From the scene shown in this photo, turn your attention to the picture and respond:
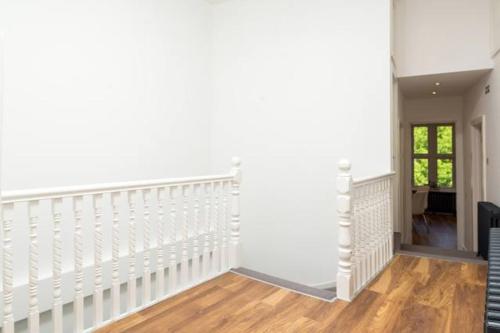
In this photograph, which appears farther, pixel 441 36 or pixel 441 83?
pixel 441 83

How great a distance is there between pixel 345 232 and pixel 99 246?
1.81 m

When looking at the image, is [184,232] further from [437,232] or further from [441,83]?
[437,232]

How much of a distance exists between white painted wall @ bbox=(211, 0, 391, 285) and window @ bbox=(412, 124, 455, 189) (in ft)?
20.3

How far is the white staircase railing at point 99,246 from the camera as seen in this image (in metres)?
1.86

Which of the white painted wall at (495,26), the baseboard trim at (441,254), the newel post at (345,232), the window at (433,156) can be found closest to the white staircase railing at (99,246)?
the newel post at (345,232)

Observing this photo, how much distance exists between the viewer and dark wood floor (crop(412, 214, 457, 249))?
6.49 metres

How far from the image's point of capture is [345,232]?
2590 millimetres

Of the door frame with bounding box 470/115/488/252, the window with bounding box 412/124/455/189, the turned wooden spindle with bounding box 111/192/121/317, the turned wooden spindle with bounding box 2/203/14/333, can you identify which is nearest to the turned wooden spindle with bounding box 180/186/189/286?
the turned wooden spindle with bounding box 111/192/121/317

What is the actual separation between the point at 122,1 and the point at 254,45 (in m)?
1.82

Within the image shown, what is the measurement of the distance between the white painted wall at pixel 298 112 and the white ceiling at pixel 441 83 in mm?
1286

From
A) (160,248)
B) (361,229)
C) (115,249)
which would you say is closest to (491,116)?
(361,229)

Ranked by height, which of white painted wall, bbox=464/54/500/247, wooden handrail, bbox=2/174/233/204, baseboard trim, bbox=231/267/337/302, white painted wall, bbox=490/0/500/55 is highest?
white painted wall, bbox=490/0/500/55

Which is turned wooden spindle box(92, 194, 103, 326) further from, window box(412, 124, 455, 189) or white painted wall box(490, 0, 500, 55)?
window box(412, 124, 455, 189)

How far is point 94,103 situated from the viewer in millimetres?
3287
